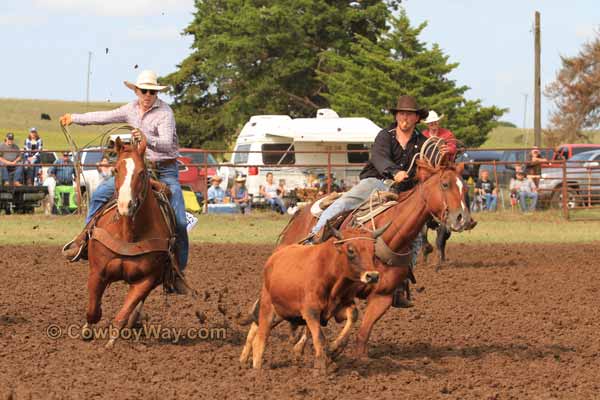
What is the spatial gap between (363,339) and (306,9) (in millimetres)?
39603

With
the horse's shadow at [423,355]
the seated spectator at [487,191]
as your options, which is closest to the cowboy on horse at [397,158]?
the horse's shadow at [423,355]

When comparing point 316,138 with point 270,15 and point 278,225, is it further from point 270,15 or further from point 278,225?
point 270,15

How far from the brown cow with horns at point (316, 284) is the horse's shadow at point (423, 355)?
335mm

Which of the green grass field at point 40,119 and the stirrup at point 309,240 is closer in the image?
the stirrup at point 309,240

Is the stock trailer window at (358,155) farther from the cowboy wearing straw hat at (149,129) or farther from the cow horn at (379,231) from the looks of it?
the cow horn at (379,231)

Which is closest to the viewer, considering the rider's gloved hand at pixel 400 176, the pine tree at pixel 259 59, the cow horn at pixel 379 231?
the cow horn at pixel 379 231

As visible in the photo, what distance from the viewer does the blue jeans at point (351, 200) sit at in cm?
879

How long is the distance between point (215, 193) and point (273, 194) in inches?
54.1

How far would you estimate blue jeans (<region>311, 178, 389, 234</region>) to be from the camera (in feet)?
28.8

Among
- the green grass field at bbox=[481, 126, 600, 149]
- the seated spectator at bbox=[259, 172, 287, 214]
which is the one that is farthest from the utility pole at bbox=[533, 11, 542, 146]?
the green grass field at bbox=[481, 126, 600, 149]

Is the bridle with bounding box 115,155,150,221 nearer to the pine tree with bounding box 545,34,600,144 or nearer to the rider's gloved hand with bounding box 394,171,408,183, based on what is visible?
the rider's gloved hand with bounding box 394,171,408,183

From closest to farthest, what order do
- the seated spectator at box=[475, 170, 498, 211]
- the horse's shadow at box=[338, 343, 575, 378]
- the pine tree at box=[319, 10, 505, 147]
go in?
the horse's shadow at box=[338, 343, 575, 378]
the seated spectator at box=[475, 170, 498, 211]
the pine tree at box=[319, 10, 505, 147]

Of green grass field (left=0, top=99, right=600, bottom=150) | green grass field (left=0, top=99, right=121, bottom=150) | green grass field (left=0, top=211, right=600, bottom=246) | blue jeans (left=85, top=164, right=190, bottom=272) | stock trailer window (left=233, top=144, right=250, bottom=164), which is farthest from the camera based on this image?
green grass field (left=0, top=99, right=600, bottom=150)

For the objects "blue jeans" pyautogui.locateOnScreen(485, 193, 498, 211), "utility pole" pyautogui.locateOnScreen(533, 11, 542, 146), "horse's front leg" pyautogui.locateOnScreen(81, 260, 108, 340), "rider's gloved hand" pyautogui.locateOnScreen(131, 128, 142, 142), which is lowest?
"horse's front leg" pyautogui.locateOnScreen(81, 260, 108, 340)
